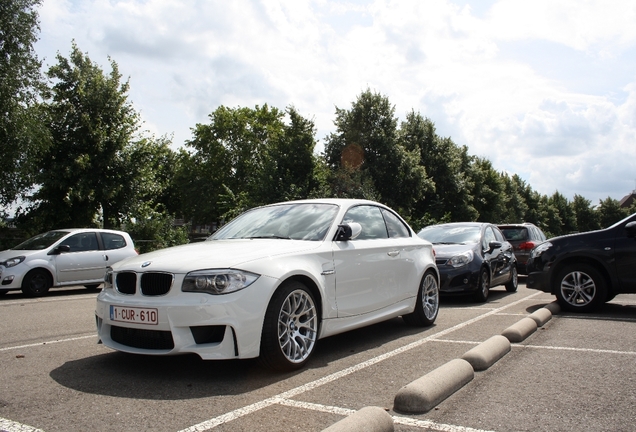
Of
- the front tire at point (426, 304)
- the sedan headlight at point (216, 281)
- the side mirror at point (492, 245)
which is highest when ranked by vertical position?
the side mirror at point (492, 245)

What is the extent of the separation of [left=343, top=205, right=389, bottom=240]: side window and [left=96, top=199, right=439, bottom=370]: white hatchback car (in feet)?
0.07

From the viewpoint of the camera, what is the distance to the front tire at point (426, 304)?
23.5 feet

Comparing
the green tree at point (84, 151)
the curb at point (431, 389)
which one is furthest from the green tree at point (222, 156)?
the curb at point (431, 389)

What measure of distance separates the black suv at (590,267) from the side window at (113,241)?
1010cm

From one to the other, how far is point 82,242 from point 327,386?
11.1m

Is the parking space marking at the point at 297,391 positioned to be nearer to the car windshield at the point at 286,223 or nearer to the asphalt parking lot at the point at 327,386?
the asphalt parking lot at the point at 327,386

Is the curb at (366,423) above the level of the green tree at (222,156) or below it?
below

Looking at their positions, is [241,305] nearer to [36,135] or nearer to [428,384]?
[428,384]

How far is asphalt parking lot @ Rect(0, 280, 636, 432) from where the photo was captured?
352cm

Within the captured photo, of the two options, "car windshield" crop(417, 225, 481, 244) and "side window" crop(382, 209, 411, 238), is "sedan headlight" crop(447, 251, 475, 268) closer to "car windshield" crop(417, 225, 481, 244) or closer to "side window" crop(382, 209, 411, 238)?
"car windshield" crop(417, 225, 481, 244)

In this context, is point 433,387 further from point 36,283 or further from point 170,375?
point 36,283

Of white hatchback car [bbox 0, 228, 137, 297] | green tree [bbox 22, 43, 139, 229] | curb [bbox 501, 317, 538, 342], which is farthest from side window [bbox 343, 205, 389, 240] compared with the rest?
green tree [bbox 22, 43, 139, 229]

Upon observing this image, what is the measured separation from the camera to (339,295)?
5.47m

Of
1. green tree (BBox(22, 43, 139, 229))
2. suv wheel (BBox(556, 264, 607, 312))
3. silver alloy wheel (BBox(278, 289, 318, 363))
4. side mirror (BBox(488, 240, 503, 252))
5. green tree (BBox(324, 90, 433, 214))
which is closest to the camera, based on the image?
silver alloy wheel (BBox(278, 289, 318, 363))
